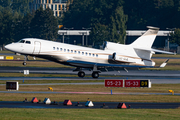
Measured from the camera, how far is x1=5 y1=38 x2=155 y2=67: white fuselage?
172 ft

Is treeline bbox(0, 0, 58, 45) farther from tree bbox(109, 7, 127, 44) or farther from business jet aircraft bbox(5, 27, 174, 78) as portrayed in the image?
business jet aircraft bbox(5, 27, 174, 78)

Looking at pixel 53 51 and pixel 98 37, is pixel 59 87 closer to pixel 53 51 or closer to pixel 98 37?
pixel 53 51

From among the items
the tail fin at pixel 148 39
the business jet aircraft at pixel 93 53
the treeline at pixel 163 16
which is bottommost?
the business jet aircraft at pixel 93 53

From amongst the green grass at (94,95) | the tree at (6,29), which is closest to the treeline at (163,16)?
the tree at (6,29)

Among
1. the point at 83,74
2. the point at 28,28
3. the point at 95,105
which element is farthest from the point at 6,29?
the point at 95,105

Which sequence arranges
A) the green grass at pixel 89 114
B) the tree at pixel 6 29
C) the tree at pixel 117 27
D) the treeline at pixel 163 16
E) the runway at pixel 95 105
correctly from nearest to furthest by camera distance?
the green grass at pixel 89 114
the runway at pixel 95 105
the tree at pixel 117 27
the tree at pixel 6 29
the treeline at pixel 163 16

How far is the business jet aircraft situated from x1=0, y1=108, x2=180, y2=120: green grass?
2513cm

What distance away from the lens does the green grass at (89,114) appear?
25000mm

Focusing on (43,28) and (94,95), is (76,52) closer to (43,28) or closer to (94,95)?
(94,95)

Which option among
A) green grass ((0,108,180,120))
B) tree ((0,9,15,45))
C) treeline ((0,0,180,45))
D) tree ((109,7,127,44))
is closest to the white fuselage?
green grass ((0,108,180,120))

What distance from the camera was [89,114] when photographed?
86.1 ft

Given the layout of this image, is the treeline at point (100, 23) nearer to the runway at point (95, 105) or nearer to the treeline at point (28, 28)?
the treeline at point (28, 28)

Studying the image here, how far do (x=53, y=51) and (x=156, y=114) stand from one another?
92.7ft

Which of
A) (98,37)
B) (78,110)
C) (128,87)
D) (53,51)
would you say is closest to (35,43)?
(53,51)
